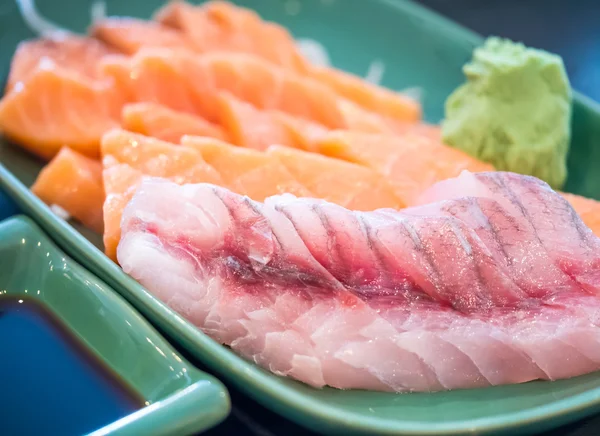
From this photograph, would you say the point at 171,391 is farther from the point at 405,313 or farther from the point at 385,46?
the point at 385,46

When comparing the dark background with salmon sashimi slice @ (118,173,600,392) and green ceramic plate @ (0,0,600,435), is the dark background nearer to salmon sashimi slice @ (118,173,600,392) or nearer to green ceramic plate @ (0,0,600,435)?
green ceramic plate @ (0,0,600,435)

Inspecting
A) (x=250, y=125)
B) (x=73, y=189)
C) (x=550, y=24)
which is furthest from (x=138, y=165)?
(x=550, y=24)

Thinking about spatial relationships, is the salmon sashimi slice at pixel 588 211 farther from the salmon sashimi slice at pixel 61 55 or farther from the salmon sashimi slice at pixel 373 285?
the salmon sashimi slice at pixel 61 55

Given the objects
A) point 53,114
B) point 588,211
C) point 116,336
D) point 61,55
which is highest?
point 588,211

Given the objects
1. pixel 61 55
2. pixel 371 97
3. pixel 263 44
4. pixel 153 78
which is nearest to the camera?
pixel 153 78

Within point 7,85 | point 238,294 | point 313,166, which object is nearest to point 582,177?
point 313,166

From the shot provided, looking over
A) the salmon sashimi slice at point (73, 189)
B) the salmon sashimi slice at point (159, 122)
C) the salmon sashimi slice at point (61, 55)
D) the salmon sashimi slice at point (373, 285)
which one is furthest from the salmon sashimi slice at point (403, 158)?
the salmon sashimi slice at point (61, 55)

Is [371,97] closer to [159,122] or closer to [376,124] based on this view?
[376,124]

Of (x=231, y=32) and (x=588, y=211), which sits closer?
(x=588, y=211)
